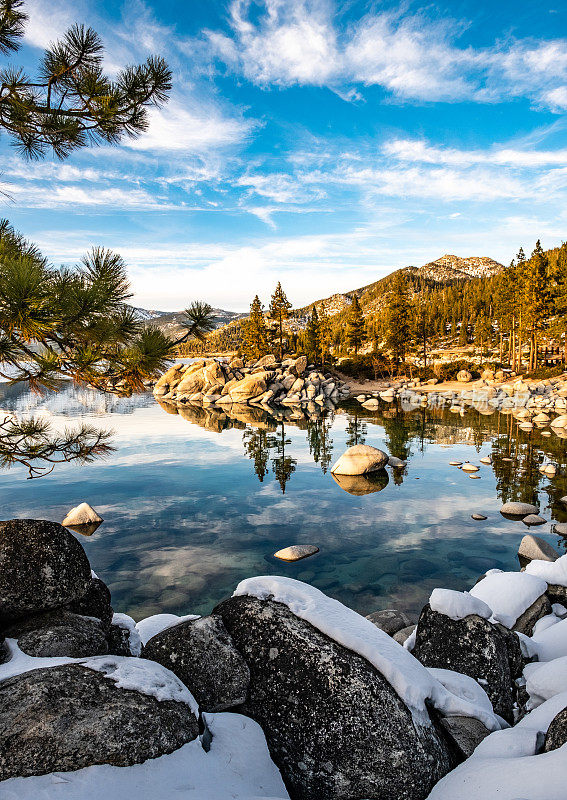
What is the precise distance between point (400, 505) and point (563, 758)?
44.0 feet

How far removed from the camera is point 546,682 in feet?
17.6

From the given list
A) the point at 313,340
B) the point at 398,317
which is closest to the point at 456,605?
the point at 398,317

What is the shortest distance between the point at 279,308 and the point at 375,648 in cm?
6843

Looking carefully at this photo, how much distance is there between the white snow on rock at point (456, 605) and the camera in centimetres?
610

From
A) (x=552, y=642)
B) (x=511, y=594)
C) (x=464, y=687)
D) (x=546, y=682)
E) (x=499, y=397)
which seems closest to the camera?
(x=464, y=687)

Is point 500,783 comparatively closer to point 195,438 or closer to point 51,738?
point 51,738

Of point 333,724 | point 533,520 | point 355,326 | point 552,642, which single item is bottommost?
point 533,520

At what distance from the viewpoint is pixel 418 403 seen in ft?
156

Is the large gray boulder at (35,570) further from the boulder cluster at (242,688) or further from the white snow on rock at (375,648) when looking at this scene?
the white snow on rock at (375,648)

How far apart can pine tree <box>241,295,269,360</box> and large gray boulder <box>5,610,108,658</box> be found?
63.6 metres

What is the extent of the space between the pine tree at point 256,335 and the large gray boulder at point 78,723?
64.8 metres

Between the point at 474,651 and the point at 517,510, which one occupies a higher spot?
the point at 474,651

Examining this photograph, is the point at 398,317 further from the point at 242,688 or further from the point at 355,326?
the point at 242,688

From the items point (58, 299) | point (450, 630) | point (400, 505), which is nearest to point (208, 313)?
point (58, 299)
